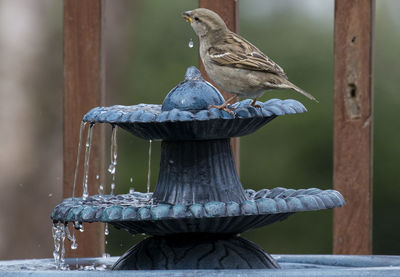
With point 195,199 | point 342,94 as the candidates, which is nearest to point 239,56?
point 342,94

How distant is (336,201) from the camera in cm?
299

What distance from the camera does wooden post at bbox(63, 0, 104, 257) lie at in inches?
161

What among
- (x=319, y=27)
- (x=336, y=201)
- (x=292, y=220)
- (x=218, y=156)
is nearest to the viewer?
(x=336, y=201)

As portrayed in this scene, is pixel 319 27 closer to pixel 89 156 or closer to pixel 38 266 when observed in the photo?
pixel 89 156

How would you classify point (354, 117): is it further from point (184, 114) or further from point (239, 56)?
point (184, 114)

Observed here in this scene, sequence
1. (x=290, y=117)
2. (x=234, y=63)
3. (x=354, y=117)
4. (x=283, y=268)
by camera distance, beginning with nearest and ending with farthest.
→ (x=283, y=268), (x=234, y=63), (x=354, y=117), (x=290, y=117)

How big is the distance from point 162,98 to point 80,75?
1.95 meters

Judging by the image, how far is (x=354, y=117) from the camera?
3.95 metres

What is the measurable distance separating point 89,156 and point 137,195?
1.94ft

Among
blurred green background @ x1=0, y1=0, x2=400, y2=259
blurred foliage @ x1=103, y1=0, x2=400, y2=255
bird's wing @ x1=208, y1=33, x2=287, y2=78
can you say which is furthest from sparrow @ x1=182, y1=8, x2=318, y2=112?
blurred foliage @ x1=103, y1=0, x2=400, y2=255

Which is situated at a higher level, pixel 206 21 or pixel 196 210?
pixel 206 21

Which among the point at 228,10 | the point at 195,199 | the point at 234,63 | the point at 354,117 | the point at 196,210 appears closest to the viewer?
the point at 196,210

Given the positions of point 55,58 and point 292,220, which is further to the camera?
point 55,58

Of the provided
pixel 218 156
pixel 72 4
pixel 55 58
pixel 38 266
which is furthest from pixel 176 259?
pixel 55 58
